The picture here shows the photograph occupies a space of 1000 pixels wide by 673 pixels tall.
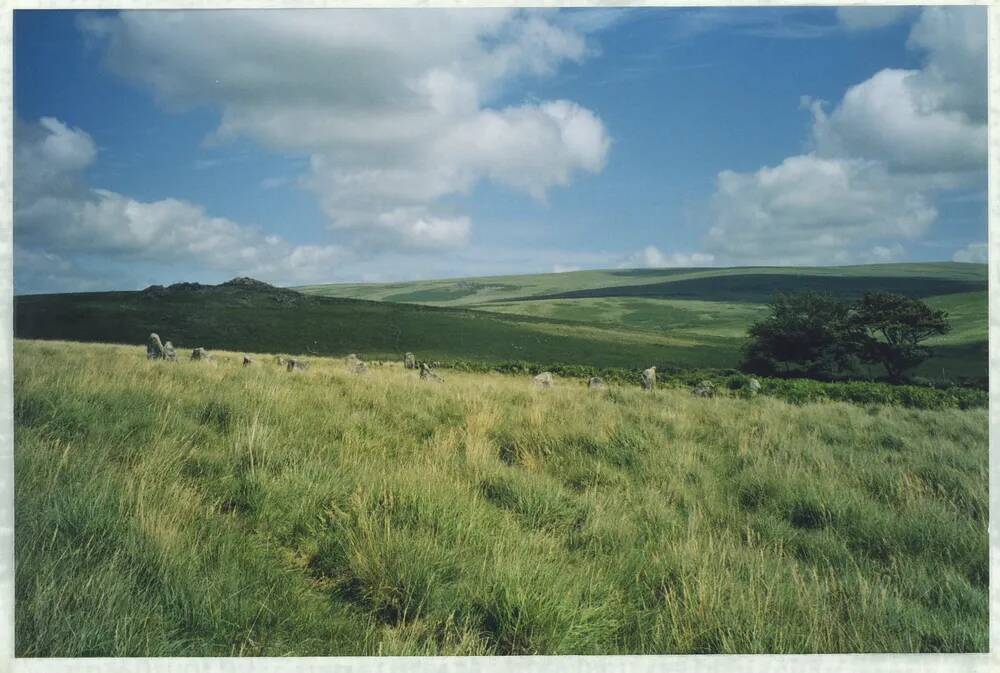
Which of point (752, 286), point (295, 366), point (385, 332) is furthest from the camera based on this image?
point (752, 286)

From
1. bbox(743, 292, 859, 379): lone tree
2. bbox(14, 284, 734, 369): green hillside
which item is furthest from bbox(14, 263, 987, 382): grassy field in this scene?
bbox(743, 292, 859, 379): lone tree

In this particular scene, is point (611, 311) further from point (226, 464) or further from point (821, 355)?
point (226, 464)

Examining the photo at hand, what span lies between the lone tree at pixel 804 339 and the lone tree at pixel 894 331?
96cm

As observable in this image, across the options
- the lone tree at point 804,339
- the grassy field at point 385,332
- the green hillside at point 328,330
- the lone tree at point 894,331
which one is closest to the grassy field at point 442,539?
the grassy field at point 385,332

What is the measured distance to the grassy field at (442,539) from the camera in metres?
2.90

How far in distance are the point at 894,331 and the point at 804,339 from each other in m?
5.83

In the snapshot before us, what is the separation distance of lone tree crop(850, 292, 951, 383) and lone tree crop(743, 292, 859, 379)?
3.16 ft

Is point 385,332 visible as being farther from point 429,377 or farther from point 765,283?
point 765,283

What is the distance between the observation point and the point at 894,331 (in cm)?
4281

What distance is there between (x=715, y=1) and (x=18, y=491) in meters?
5.31

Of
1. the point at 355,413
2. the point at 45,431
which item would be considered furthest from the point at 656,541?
the point at 45,431

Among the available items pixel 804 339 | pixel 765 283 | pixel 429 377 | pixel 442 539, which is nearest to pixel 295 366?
pixel 429 377

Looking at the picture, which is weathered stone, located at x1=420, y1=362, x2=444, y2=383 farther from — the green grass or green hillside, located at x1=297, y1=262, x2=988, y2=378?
the green grass

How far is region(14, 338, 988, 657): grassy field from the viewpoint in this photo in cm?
290
